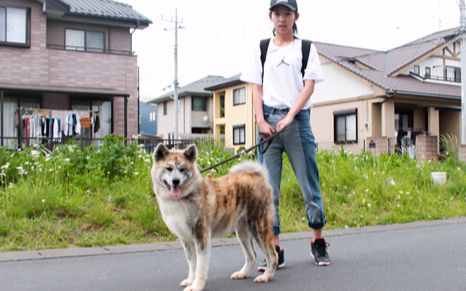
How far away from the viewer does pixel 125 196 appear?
736 centimetres

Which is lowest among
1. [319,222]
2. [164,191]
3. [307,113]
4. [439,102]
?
[319,222]

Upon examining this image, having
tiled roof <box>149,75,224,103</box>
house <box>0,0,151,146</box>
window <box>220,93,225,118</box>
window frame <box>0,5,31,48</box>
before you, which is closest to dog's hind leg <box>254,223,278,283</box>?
house <box>0,0,151,146</box>

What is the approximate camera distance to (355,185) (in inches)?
369

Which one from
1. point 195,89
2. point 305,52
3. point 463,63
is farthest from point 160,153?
point 195,89

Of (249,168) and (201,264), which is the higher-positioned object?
(249,168)

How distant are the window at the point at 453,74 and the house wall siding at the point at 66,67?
59.5 feet

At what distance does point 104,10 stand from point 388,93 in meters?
13.0

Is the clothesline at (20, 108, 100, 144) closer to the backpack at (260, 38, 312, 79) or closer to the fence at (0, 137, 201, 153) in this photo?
the fence at (0, 137, 201, 153)

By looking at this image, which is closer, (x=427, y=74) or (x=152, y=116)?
(x=427, y=74)

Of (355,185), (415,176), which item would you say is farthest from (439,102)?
(355,185)

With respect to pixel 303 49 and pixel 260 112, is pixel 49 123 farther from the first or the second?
pixel 303 49

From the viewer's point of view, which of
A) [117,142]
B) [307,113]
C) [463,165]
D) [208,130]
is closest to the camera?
[307,113]

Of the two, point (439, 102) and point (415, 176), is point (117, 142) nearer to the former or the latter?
point (415, 176)

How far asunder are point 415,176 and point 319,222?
6.38 metres
